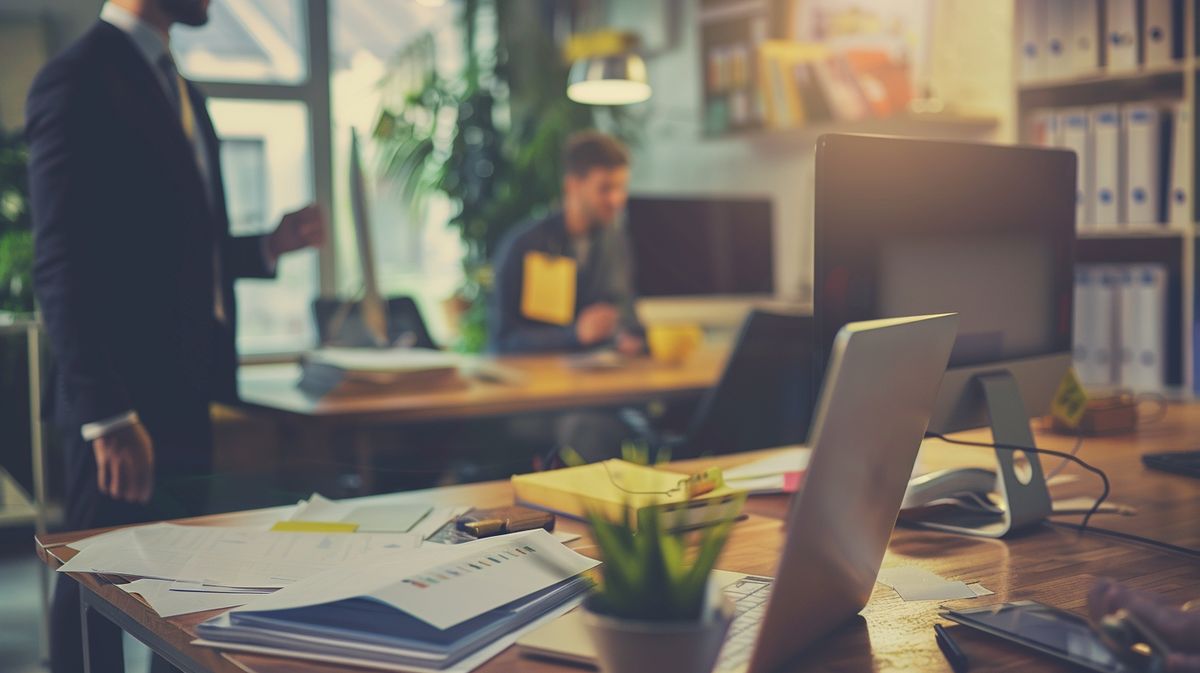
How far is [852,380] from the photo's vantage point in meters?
0.78

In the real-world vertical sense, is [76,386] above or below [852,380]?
below

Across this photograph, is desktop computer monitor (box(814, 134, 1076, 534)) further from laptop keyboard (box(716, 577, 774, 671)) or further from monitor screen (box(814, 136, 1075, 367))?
laptop keyboard (box(716, 577, 774, 671))

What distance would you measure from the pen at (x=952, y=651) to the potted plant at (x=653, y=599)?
28cm

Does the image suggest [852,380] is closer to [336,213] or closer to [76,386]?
[76,386]

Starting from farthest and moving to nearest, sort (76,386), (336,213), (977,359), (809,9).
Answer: (336,213)
(809,9)
(76,386)
(977,359)

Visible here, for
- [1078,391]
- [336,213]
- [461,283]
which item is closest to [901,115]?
[1078,391]

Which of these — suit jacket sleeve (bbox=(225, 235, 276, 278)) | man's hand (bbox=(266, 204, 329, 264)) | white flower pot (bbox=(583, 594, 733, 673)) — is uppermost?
man's hand (bbox=(266, 204, 329, 264))

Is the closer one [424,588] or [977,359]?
[424,588]

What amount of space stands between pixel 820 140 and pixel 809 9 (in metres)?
3.43

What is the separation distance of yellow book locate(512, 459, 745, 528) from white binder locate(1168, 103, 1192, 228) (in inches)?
89.4

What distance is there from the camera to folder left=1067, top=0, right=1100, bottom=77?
3.24 metres

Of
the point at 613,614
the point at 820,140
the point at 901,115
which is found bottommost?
the point at 613,614

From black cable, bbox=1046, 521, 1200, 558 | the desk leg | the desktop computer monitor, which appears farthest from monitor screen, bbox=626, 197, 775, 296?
the desk leg

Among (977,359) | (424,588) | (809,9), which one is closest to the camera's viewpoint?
(424,588)
